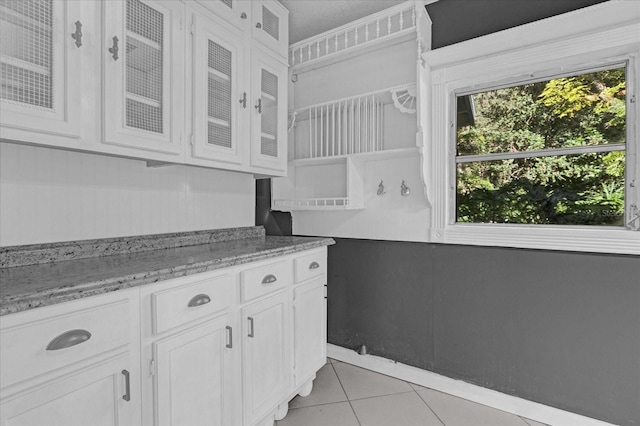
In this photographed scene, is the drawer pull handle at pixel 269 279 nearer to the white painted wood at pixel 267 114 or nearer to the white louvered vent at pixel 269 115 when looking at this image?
the white painted wood at pixel 267 114

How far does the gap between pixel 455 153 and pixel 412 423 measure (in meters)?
1.63

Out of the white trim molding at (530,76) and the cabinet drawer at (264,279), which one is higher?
the white trim molding at (530,76)

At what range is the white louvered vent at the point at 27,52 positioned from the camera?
41.8 inches

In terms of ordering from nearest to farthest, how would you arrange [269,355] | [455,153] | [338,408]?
[269,355] < [338,408] < [455,153]

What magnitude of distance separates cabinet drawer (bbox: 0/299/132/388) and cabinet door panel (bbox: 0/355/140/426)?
5 cm

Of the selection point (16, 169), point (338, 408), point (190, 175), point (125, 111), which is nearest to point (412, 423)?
point (338, 408)

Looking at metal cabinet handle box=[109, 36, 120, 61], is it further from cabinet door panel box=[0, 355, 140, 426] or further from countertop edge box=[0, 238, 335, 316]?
cabinet door panel box=[0, 355, 140, 426]

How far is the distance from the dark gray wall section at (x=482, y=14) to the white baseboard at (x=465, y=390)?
2.15 m

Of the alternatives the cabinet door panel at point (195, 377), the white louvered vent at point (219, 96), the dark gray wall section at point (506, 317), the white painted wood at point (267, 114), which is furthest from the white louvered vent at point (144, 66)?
the dark gray wall section at point (506, 317)

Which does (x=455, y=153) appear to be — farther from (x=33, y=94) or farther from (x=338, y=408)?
(x=33, y=94)

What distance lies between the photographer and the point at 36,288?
90cm

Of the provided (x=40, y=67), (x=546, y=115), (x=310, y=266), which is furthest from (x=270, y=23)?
(x=546, y=115)

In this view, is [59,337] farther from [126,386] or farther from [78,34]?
[78,34]

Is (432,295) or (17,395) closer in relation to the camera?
(17,395)
